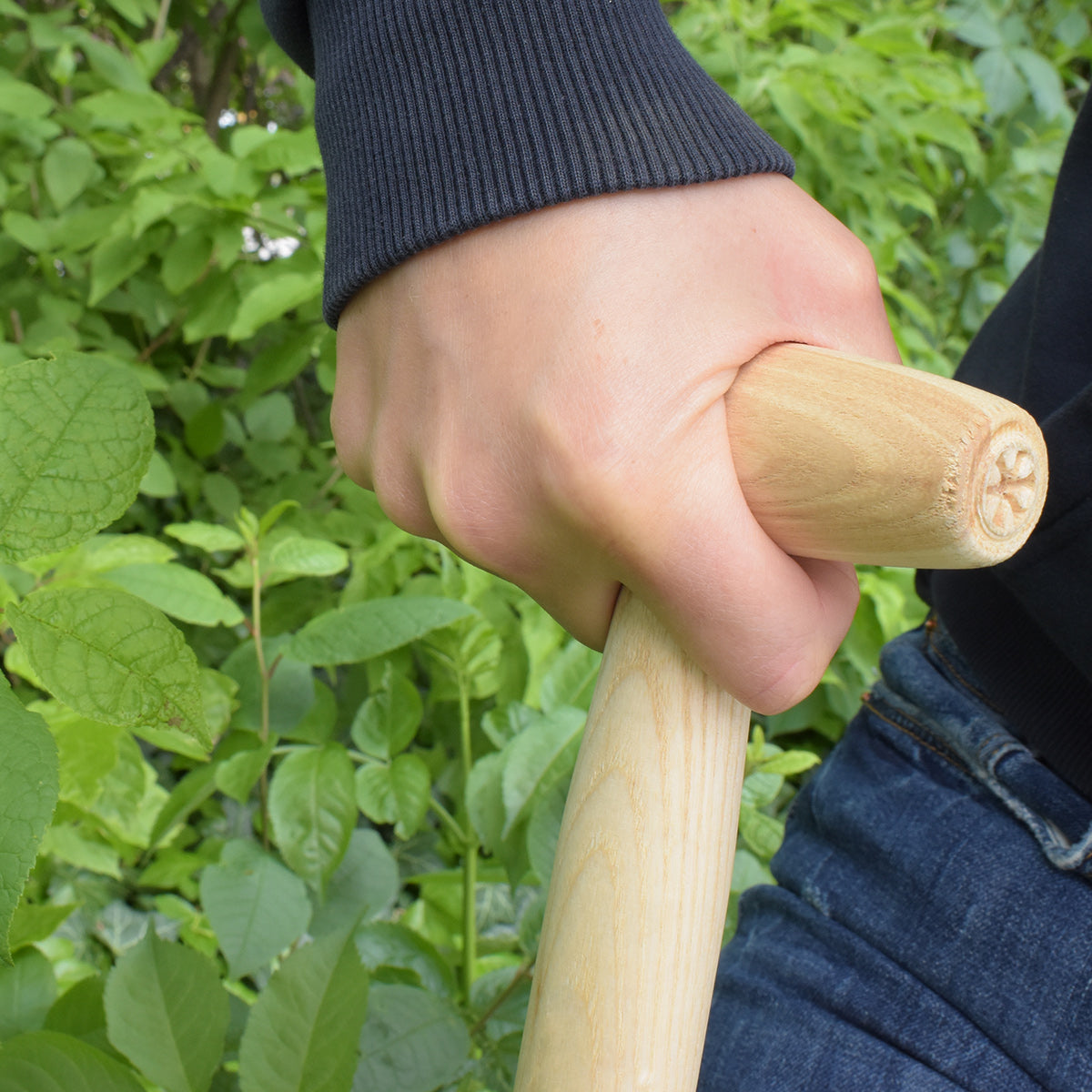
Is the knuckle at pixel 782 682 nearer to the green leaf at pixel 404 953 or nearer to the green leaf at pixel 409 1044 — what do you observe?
the green leaf at pixel 409 1044

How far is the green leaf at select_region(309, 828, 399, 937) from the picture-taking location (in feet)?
3.53

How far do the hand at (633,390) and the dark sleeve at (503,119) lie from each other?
0.05 feet

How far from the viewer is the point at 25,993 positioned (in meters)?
0.75

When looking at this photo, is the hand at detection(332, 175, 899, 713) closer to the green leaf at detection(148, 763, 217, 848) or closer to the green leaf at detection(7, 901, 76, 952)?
the green leaf at detection(7, 901, 76, 952)

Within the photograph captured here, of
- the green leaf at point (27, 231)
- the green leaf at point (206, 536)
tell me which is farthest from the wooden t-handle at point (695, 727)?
the green leaf at point (27, 231)

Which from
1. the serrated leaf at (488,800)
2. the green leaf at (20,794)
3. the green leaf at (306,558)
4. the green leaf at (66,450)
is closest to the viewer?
the green leaf at (20,794)

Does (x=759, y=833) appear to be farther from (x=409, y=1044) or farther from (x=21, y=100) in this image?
(x=21, y=100)

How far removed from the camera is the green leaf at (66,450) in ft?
1.79

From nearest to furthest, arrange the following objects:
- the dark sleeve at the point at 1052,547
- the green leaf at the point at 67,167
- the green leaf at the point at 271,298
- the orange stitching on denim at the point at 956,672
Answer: the dark sleeve at the point at 1052,547, the orange stitching on denim at the point at 956,672, the green leaf at the point at 271,298, the green leaf at the point at 67,167

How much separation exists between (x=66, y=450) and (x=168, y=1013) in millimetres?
383

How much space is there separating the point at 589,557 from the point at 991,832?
458 mm

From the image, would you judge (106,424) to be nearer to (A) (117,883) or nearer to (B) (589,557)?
(B) (589,557)

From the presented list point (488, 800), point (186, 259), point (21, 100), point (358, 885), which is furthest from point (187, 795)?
point (21, 100)

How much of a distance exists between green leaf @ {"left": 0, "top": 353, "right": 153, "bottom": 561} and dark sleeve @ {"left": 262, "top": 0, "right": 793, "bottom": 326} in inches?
7.2
